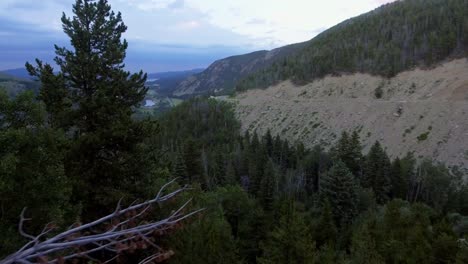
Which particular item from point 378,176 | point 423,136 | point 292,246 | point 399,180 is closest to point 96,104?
point 292,246

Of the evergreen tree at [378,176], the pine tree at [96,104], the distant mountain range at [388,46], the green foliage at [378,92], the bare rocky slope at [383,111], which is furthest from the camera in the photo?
the distant mountain range at [388,46]

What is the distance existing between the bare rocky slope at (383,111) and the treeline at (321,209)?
1192cm

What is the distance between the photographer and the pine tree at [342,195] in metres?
40.6

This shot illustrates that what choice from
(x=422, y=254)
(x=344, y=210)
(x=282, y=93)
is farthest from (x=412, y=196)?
(x=282, y=93)

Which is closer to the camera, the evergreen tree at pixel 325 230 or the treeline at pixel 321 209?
the treeline at pixel 321 209

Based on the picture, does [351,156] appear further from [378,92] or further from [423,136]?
[378,92]

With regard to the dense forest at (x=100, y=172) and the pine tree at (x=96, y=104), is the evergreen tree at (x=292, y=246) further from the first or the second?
the pine tree at (x=96, y=104)

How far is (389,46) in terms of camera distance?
10225cm

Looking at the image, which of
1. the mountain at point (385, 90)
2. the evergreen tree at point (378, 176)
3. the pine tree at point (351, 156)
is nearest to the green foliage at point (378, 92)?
the mountain at point (385, 90)

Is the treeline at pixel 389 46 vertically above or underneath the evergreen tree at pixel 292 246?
above

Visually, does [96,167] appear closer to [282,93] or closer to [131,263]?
[131,263]

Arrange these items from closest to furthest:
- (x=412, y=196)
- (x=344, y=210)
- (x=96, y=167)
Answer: (x=96, y=167) < (x=344, y=210) < (x=412, y=196)

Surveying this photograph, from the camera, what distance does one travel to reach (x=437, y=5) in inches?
4550

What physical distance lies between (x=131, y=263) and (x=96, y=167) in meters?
3.65
